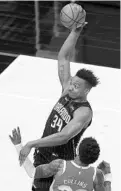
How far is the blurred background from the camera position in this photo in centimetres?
966

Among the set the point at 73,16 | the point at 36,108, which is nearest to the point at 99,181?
the point at 73,16

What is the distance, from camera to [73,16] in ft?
18.8

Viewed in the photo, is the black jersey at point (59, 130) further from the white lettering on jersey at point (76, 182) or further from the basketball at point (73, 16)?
the basketball at point (73, 16)

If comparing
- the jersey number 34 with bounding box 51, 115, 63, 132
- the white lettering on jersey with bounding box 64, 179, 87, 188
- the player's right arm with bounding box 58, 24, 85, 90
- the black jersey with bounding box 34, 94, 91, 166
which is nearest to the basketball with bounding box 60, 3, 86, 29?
the player's right arm with bounding box 58, 24, 85, 90

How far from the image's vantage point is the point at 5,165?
6.17 m

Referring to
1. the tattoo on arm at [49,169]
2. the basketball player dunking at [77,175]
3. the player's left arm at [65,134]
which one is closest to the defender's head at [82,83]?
the player's left arm at [65,134]

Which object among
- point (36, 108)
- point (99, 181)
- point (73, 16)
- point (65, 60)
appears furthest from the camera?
point (36, 108)

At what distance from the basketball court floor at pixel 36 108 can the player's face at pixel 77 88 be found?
162cm

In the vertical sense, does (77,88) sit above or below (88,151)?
above

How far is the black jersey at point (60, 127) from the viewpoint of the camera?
186 inches

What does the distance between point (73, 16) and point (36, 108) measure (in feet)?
6.91

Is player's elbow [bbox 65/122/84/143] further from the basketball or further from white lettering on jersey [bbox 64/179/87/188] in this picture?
the basketball

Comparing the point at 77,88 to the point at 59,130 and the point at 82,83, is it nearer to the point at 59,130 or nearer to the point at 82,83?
the point at 82,83

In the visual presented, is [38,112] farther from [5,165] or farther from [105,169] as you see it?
[105,169]
